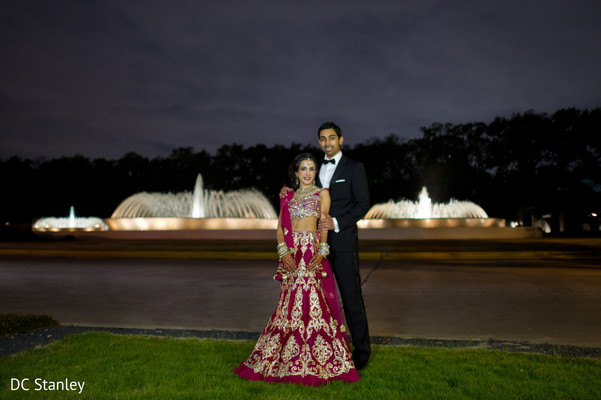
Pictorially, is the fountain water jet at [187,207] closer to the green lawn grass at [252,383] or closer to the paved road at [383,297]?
the paved road at [383,297]

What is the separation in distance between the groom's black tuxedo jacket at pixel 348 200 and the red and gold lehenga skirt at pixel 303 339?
25cm

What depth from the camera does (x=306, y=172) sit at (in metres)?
4.29

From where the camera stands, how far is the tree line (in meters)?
48.2

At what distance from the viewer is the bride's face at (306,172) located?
4.29m

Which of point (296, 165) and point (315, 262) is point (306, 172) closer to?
point (296, 165)

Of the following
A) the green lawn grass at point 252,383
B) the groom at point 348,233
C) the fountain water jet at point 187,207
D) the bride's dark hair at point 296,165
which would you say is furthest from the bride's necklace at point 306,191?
the fountain water jet at point 187,207

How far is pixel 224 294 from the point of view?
29.9 ft

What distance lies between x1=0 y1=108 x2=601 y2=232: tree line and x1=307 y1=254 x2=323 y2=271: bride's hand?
48856 mm

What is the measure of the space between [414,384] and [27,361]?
3.58 meters

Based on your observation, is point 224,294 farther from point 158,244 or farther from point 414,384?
point 158,244

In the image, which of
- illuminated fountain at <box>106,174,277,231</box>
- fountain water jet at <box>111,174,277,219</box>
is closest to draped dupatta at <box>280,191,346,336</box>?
illuminated fountain at <box>106,174,277,231</box>

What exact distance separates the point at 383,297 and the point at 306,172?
489cm

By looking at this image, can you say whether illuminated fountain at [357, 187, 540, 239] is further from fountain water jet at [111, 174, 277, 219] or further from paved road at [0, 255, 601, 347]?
paved road at [0, 255, 601, 347]

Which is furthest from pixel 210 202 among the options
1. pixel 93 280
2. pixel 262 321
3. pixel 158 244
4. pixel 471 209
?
pixel 262 321
